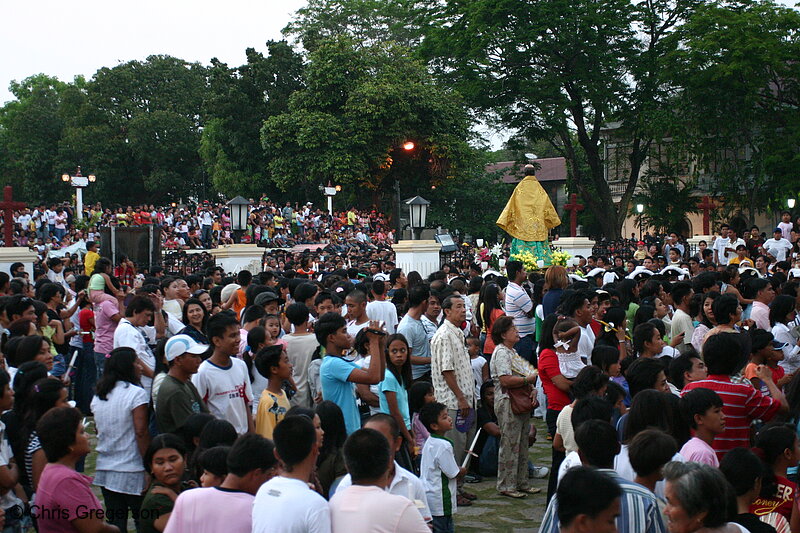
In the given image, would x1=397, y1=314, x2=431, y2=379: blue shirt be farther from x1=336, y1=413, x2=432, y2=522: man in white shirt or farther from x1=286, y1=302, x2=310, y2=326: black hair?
x1=336, y1=413, x2=432, y2=522: man in white shirt

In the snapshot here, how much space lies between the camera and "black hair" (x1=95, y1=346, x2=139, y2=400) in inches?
216

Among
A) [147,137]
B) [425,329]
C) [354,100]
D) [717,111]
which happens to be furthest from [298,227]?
[425,329]

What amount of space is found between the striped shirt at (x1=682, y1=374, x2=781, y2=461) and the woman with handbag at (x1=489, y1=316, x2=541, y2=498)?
225 cm

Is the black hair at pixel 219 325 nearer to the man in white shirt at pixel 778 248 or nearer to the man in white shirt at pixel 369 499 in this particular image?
the man in white shirt at pixel 369 499

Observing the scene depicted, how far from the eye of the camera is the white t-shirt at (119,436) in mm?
5441

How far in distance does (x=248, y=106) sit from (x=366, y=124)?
8.44 metres

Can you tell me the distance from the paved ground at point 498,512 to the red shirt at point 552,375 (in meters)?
0.97

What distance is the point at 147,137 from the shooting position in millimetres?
49438

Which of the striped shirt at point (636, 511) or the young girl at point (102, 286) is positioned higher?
the young girl at point (102, 286)

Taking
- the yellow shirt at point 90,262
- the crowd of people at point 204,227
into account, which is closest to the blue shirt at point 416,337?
the yellow shirt at point 90,262

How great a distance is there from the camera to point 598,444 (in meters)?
4.16

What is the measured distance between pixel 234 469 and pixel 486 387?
461 cm

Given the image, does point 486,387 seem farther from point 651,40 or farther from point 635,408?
point 651,40

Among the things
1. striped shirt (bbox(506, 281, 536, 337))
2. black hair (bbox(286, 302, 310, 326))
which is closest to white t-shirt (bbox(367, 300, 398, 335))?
striped shirt (bbox(506, 281, 536, 337))
